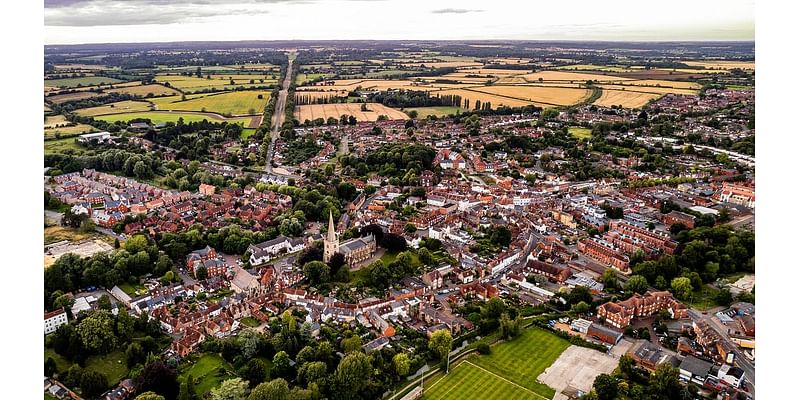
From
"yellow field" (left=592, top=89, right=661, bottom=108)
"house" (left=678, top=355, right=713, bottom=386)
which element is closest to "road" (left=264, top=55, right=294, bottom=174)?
"house" (left=678, top=355, right=713, bottom=386)

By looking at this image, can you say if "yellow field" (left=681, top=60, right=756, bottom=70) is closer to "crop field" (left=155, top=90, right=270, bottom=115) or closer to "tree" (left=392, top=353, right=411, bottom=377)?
"crop field" (left=155, top=90, right=270, bottom=115)

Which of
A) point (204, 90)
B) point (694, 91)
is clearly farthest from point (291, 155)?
point (694, 91)

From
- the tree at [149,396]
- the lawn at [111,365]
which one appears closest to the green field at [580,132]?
the lawn at [111,365]

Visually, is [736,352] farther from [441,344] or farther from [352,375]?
[352,375]

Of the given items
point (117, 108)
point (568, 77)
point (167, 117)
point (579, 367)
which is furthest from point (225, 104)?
point (579, 367)

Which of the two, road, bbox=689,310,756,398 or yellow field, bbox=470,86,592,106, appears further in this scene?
yellow field, bbox=470,86,592,106

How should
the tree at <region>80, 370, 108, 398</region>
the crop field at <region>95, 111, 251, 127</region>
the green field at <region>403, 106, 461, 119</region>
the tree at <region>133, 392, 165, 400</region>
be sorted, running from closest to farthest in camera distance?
the tree at <region>133, 392, 165, 400</region>
the tree at <region>80, 370, 108, 398</region>
the crop field at <region>95, 111, 251, 127</region>
the green field at <region>403, 106, 461, 119</region>

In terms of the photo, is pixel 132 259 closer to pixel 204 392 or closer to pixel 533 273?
pixel 204 392

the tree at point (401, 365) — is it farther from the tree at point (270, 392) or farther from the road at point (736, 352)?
the road at point (736, 352)
